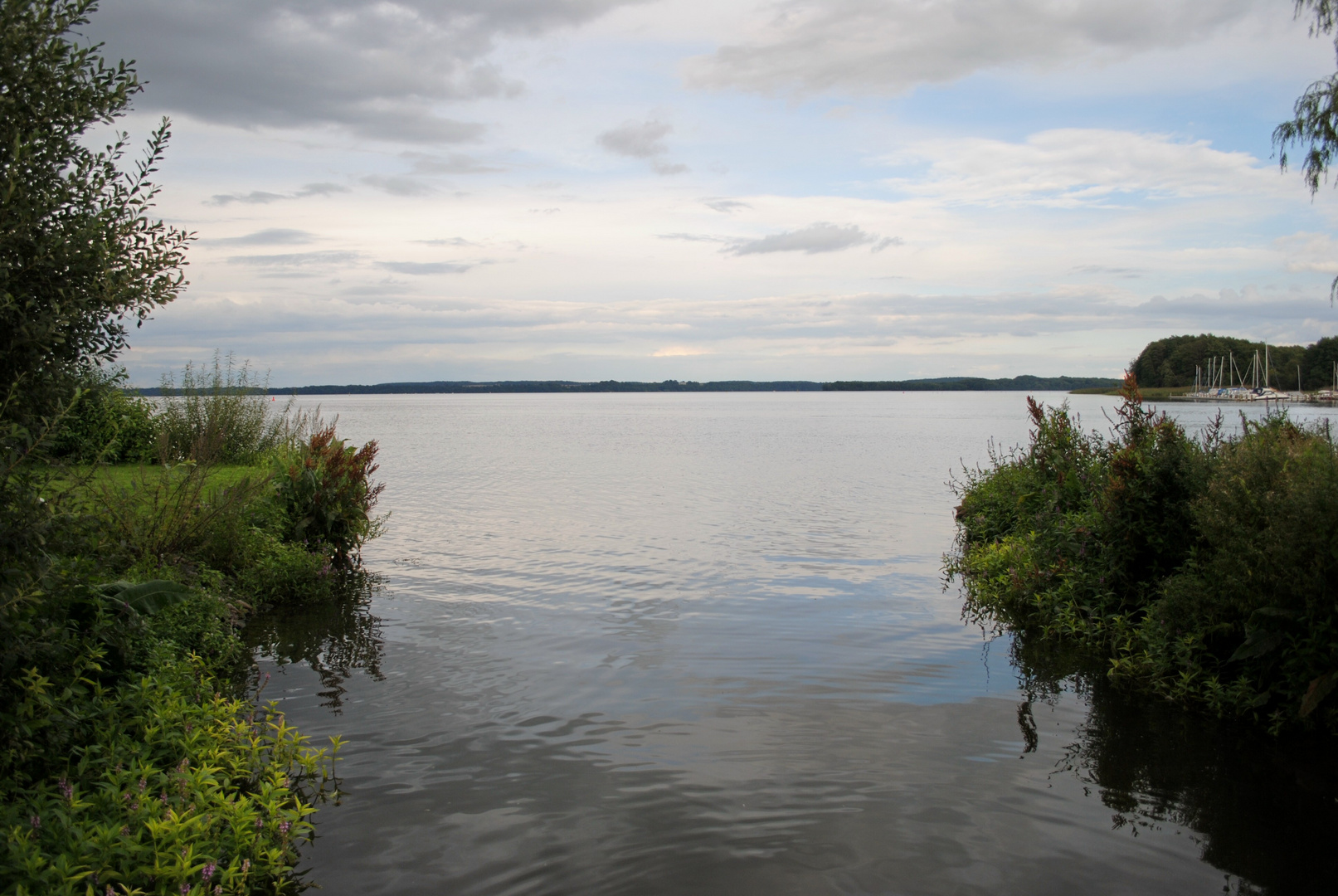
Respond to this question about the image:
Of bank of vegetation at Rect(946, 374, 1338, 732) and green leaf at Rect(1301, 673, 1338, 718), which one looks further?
bank of vegetation at Rect(946, 374, 1338, 732)

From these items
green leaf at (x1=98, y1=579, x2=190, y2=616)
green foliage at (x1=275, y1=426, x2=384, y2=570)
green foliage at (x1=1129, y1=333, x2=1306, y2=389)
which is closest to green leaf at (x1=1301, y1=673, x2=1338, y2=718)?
green leaf at (x1=98, y1=579, x2=190, y2=616)

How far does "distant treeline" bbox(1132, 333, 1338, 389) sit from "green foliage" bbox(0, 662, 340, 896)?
144 m

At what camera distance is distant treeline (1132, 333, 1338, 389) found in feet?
398

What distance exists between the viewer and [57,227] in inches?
185

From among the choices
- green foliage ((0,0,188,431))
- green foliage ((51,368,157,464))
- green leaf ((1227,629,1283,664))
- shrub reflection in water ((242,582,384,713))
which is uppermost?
green foliage ((0,0,188,431))

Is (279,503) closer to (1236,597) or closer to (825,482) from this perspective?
(1236,597)

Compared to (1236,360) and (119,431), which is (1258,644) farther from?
(1236,360)

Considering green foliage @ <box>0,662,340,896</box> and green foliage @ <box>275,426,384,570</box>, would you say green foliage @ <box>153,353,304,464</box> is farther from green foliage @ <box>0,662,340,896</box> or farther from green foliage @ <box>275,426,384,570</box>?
green foliage @ <box>0,662,340,896</box>

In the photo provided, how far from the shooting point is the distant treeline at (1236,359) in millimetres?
121250

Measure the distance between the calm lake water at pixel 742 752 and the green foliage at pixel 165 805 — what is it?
0.42 meters

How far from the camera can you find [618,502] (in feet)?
83.7

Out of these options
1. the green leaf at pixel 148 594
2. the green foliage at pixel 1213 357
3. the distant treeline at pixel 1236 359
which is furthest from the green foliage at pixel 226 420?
the distant treeline at pixel 1236 359

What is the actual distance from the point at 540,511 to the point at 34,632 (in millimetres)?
18795

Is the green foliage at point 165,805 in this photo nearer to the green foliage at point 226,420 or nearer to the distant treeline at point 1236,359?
the green foliage at point 226,420
